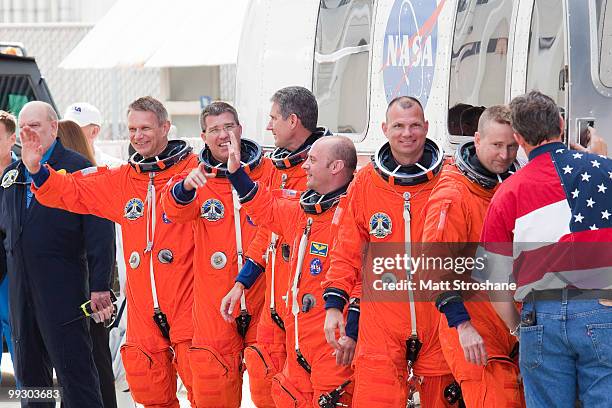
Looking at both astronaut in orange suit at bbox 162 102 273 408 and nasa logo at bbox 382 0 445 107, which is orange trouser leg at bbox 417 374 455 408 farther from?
nasa logo at bbox 382 0 445 107

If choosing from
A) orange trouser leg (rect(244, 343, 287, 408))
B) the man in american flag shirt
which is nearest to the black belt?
the man in american flag shirt

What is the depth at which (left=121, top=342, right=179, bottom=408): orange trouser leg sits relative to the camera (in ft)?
21.9

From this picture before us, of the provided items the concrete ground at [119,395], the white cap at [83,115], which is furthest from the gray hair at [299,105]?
the white cap at [83,115]

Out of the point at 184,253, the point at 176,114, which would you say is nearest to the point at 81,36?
the point at 176,114

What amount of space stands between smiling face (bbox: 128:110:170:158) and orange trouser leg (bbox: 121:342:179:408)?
3.57 ft

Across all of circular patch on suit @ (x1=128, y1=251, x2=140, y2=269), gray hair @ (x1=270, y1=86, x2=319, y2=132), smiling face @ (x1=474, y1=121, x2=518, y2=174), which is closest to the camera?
smiling face @ (x1=474, y1=121, x2=518, y2=174)

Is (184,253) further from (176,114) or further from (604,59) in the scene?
(176,114)

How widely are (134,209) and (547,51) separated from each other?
2.41m

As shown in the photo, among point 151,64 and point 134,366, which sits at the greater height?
point 151,64

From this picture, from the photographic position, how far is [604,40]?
6059 mm

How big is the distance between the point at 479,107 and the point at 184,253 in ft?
6.08

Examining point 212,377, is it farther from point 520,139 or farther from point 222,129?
point 520,139

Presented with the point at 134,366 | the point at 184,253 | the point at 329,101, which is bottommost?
the point at 134,366

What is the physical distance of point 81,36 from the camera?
20.0 m
